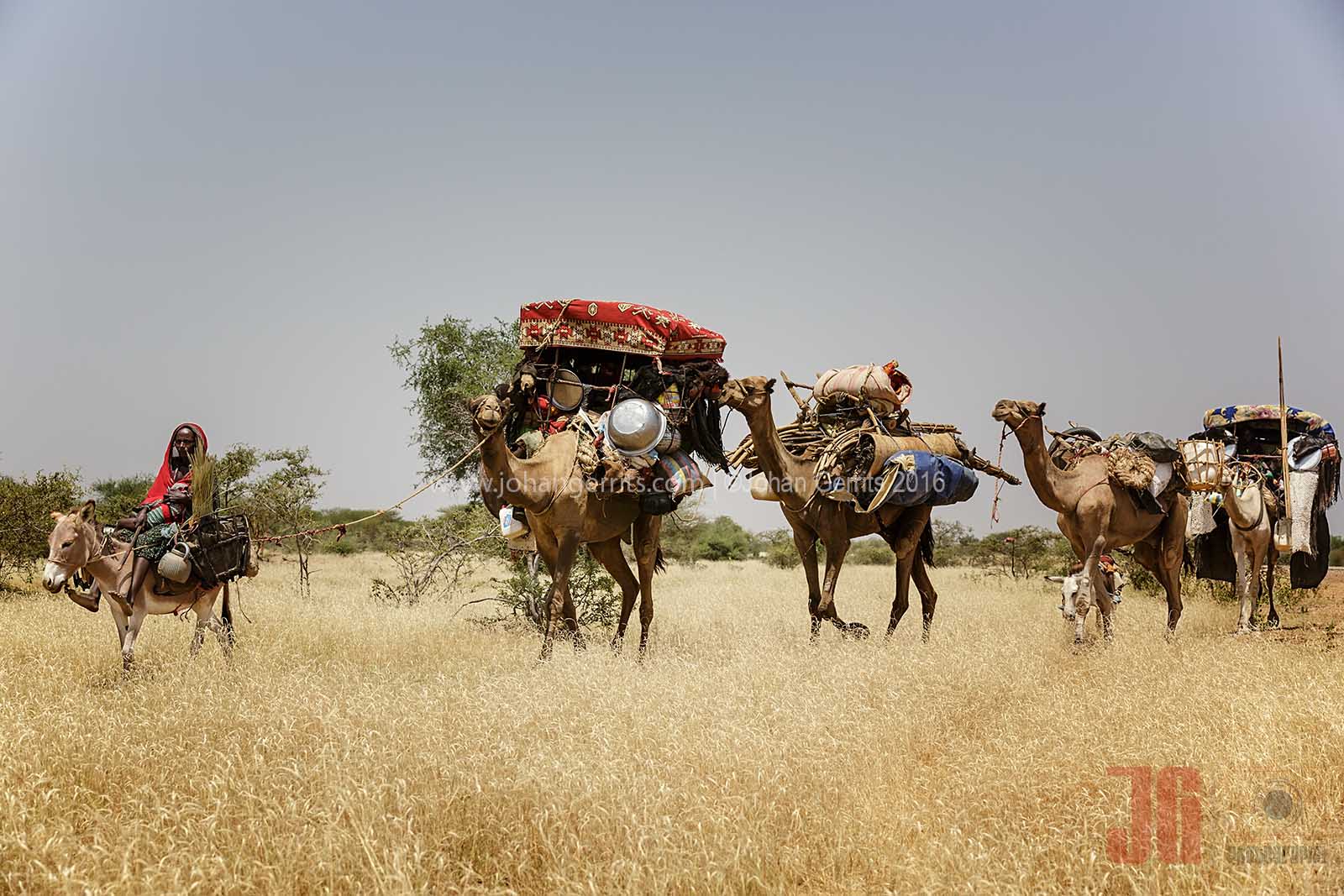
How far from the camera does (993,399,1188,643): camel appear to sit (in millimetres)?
9492

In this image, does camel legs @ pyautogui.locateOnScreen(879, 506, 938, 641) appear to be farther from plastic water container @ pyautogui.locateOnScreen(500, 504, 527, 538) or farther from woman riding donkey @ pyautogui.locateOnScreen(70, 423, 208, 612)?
woman riding donkey @ pyautogui.locateOnScreen(70, 423, 208, 612)

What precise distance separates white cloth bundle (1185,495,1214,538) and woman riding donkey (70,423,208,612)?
11.8 metres

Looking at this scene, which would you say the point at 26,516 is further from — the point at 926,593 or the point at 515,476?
the point at 926,593

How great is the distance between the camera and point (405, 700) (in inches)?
256

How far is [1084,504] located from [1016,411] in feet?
4.81

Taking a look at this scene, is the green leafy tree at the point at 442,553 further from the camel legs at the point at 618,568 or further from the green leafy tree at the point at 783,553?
the green leafy tree at the point at 783,553

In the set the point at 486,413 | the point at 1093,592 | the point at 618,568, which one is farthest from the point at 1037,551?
the point at 486,413

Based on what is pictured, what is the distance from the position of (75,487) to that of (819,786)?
16.3 meters

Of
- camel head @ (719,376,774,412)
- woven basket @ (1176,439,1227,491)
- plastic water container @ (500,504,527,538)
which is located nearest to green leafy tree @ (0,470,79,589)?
plastic water container @ (500,504,527,538)

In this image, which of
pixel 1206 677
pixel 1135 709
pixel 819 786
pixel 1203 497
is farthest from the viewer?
pixel 1203 497

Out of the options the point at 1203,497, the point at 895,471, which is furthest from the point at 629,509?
the point at 1203,497

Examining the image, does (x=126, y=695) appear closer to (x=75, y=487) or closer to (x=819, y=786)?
(x=819, y=786)

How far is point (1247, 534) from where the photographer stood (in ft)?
37.5

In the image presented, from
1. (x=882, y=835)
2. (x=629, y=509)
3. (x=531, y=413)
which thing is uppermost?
(x=531, y=413)
